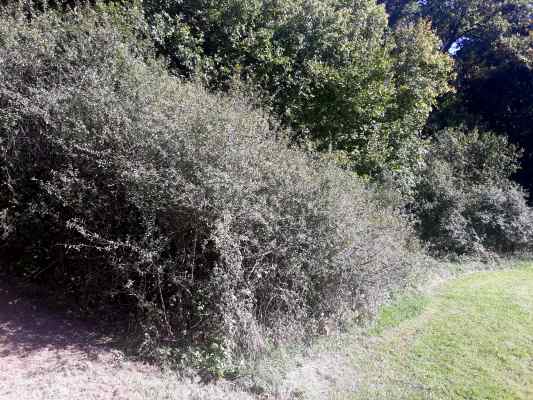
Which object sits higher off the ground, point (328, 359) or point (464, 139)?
point (464, 139)

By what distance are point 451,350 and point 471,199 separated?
8.65 meters

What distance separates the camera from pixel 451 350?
5785 millimetres

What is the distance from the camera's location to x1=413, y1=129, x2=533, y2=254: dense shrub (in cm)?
1230

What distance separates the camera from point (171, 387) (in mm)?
4039

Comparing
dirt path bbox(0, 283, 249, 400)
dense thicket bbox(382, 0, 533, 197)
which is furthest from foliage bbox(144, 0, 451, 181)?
dense thicket bbox(382, 0, 533, 197)

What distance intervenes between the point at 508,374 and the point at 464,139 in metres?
11.5

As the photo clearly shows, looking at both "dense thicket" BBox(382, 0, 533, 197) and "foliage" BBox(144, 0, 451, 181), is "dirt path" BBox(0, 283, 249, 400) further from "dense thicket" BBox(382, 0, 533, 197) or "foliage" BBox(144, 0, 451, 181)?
"dense thicket" BBox(382, 0, 533, 197)

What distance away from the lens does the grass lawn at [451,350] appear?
4.82 meters

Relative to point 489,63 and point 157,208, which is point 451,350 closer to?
point 157,208

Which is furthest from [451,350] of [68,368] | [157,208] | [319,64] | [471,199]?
[471,199]

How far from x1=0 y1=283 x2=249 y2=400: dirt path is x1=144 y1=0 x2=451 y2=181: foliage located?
493cm

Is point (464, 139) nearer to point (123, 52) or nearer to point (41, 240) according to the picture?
point (123, 52)

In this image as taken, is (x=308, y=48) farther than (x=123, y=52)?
Yes

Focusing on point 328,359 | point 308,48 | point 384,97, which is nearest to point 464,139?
point 384,97
